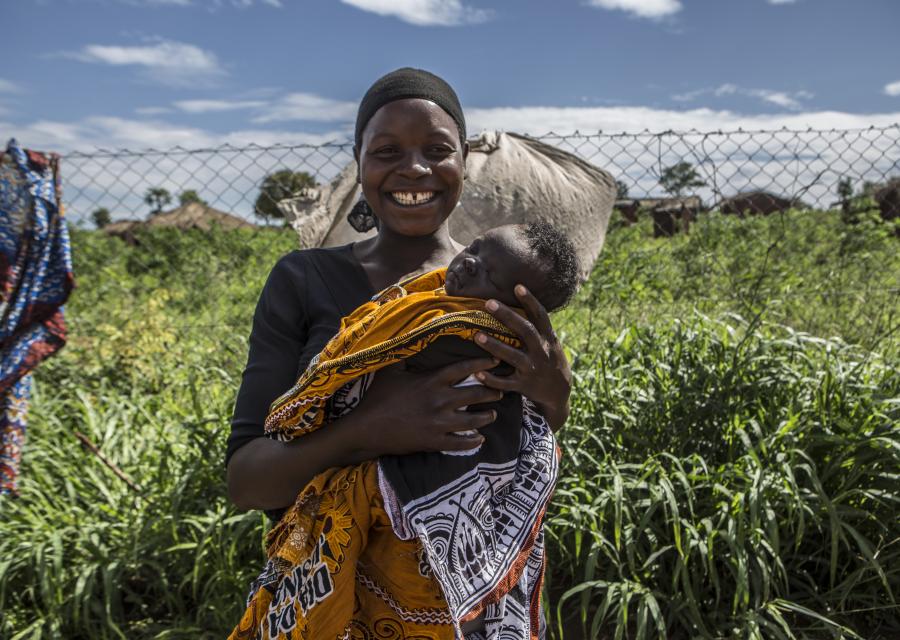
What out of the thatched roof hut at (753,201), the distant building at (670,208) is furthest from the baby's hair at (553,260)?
the distant building at (670,208)

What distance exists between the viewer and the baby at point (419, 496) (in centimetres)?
108

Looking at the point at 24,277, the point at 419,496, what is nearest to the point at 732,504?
the point at 419,496

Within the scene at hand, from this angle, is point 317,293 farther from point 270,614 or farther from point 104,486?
point 104,486

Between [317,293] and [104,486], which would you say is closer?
[317,293]

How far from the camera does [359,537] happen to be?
1.09 m

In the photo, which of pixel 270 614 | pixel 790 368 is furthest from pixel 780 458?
pixel 270 614

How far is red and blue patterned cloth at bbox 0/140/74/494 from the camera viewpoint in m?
2.71

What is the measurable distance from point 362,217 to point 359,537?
2.68 ft

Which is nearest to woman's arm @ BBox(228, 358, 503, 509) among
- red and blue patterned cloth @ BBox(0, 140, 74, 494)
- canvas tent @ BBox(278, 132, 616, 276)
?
canvas tent @ BBox(278, 132, 616, 276)

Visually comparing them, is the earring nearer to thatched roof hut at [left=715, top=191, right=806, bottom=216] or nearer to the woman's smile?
the woman's smile

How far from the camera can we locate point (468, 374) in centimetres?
111

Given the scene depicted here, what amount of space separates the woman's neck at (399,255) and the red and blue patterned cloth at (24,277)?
1902 mm

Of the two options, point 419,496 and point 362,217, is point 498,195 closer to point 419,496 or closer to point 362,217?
point 362,217

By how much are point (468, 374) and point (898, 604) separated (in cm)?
179
